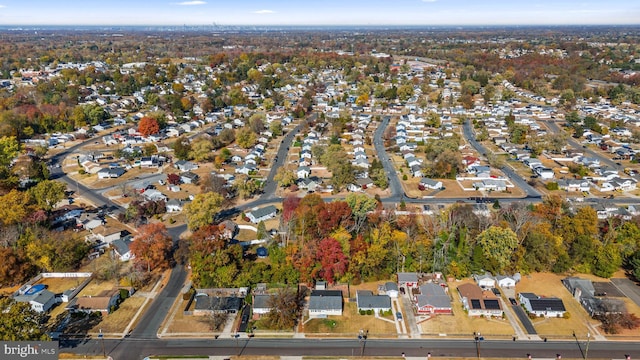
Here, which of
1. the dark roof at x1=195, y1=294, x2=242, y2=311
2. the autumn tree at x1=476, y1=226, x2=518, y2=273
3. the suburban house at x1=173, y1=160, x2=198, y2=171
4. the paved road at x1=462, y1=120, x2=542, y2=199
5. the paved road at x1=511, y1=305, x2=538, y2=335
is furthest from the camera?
the suburban house at x1=173, y1=160, x2=198, y2=171

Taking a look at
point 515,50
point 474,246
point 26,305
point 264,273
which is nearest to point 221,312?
point 264,273

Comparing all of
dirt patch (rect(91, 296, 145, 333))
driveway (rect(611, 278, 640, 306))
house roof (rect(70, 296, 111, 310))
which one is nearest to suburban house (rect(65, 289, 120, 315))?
house roof (rect(70, 296, 111, 310))

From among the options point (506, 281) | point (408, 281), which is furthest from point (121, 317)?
point (506, 281)

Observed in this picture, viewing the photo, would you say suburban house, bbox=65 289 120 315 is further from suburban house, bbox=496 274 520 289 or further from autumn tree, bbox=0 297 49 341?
suburban house, bbox=496 274 520 289

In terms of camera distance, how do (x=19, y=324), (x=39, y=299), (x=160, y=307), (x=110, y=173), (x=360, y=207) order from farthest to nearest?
(x=110, y=173) → (x=360, y=207) → (x=160, y=307) → (x=39, y=299) → (x=19, y=324)

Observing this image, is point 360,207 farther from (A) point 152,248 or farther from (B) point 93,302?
(B) point 93,302

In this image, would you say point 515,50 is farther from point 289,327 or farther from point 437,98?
point 289,327
